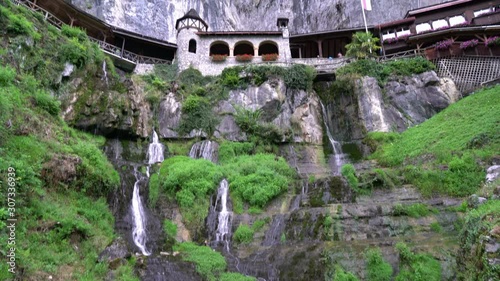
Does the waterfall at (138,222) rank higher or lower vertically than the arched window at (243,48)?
lower

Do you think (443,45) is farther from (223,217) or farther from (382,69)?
(223,217)

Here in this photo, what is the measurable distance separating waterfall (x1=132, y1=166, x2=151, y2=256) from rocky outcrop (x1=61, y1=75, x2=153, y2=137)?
5.09 m

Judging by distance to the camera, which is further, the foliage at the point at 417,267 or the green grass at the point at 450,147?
the green grass at the point at 450,147

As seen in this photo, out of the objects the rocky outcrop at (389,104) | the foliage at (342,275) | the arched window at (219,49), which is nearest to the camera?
the foliage at (342,275)

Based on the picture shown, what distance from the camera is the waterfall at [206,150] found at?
77.4 feet

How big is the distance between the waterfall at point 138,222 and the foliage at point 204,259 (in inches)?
59.1

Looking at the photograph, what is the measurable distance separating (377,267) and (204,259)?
602 centimetres

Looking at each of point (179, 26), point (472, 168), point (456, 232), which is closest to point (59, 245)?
point (456, 232)

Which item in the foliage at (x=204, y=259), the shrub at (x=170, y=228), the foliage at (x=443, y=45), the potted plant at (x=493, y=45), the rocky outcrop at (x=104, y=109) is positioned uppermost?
the foliage at (x=443, y=45)

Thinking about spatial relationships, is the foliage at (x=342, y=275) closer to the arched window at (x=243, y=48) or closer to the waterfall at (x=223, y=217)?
the waterfall at (x=223, y=217)

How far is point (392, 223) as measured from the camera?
45.1 feet

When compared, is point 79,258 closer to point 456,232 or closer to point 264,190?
point 264,190

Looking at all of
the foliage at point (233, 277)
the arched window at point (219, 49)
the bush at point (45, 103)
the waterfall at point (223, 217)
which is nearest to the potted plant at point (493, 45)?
the arched window at point (219, 49)

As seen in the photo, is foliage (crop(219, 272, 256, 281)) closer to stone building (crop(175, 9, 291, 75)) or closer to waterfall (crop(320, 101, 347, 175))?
waterfall (crop(320, 101, 347, 175))
